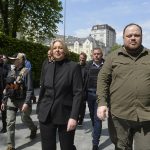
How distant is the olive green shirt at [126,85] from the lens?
13.3 feet

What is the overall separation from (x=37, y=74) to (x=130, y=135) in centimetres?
1939

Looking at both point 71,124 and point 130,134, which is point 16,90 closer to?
point 71,124

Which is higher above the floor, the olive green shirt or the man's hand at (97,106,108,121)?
the olive green shirt

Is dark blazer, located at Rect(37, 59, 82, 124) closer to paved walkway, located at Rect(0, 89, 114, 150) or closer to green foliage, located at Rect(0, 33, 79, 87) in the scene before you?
paved walkway, located at Rect(0, 89, 114, 150)

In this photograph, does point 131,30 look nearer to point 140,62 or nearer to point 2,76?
point 140,62

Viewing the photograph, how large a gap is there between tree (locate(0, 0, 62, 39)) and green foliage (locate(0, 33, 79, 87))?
1028cm

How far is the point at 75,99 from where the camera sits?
14.6ft

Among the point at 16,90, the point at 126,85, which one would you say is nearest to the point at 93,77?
the point at 16,90

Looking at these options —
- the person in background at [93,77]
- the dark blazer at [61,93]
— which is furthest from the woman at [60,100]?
the person in background at [93,77]

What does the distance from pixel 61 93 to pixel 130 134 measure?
3.07ft

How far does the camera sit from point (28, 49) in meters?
21.8

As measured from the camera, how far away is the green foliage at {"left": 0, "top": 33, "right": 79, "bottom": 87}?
18.5 metres

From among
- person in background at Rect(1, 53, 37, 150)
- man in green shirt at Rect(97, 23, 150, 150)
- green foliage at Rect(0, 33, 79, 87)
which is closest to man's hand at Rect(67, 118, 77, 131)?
man in green shirt at Rect(97, 23, 150, 150)

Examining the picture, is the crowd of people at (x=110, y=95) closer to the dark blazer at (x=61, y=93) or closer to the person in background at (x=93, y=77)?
the dark blazer at (x=61, y=93)
